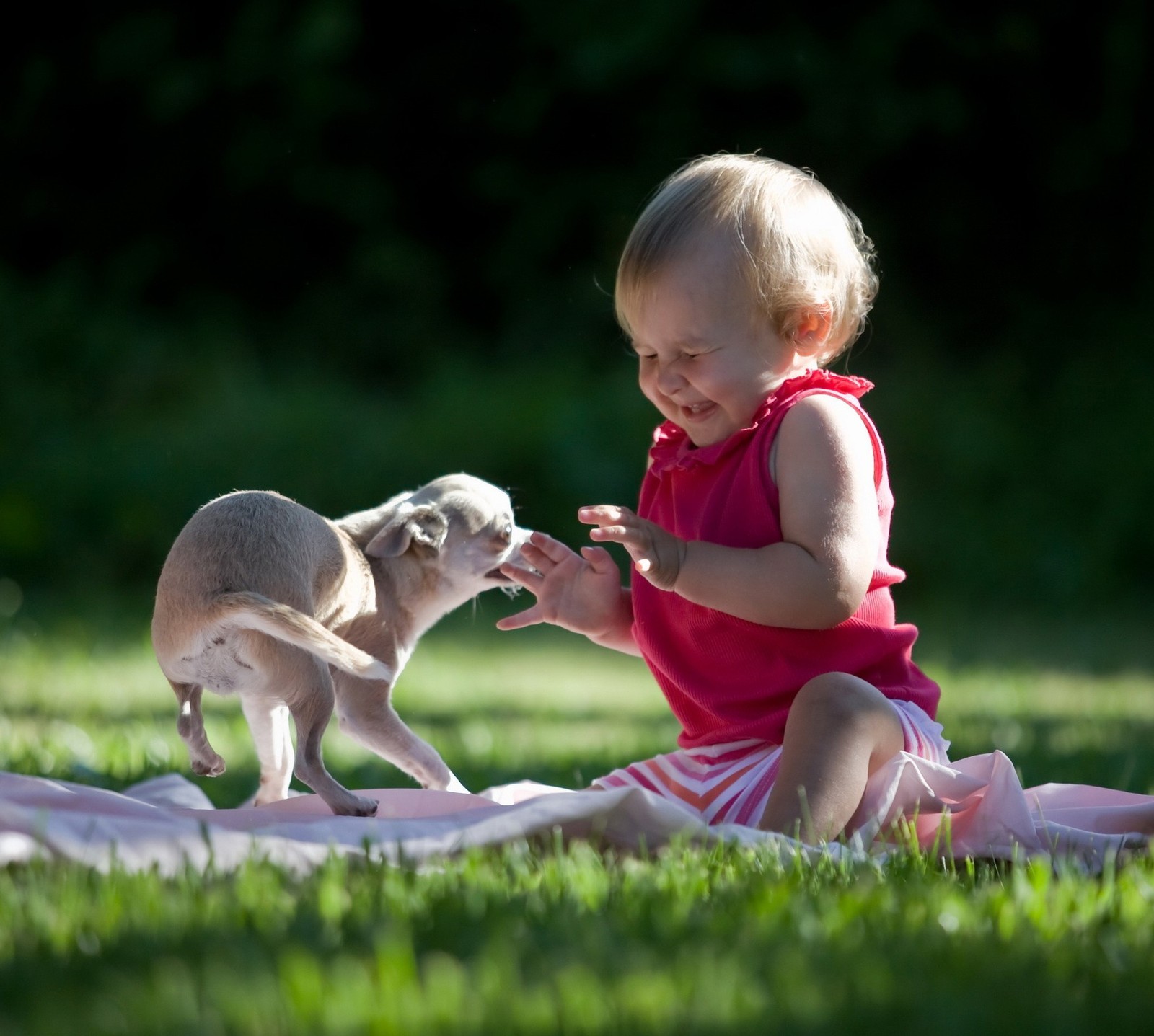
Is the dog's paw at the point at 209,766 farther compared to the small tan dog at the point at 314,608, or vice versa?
the dog's paw at the point at 209,766

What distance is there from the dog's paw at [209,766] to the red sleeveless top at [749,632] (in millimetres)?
940

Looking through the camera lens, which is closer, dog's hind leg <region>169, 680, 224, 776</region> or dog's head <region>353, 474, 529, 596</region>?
dog's hind leg <region>169, 680, 224, 776</region>

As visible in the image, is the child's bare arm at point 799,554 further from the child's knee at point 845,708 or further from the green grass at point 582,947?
the green grass at point 582,947

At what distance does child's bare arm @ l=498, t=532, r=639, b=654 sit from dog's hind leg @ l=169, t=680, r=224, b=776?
688 mm

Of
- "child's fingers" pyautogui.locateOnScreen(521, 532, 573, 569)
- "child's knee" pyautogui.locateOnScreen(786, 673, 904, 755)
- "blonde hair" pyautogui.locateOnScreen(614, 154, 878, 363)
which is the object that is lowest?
"child's knee" pyautogui.locateOnScreen(786, 673, 904, 755)

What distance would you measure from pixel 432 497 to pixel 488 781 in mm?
802

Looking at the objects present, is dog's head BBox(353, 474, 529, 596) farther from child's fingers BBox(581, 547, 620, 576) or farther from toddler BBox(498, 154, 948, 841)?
child's fingers BBox(581, 547, 620, 576)

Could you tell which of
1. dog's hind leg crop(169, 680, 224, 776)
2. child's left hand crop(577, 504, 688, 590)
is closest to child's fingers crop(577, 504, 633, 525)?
child's left hand crop(577, 504, 688, 590)

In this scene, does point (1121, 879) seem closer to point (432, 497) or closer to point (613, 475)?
point (432, 497)


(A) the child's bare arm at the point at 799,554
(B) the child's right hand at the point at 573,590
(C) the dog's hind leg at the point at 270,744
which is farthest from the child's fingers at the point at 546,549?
(C) the dog's hind leg at the point at 270,744

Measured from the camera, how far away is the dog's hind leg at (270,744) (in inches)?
123

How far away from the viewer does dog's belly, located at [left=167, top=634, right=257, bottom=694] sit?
2.80 m

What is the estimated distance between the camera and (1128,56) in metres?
12.3

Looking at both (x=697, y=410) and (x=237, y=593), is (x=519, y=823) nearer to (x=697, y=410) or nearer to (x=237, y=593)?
(x=237, y=593)
